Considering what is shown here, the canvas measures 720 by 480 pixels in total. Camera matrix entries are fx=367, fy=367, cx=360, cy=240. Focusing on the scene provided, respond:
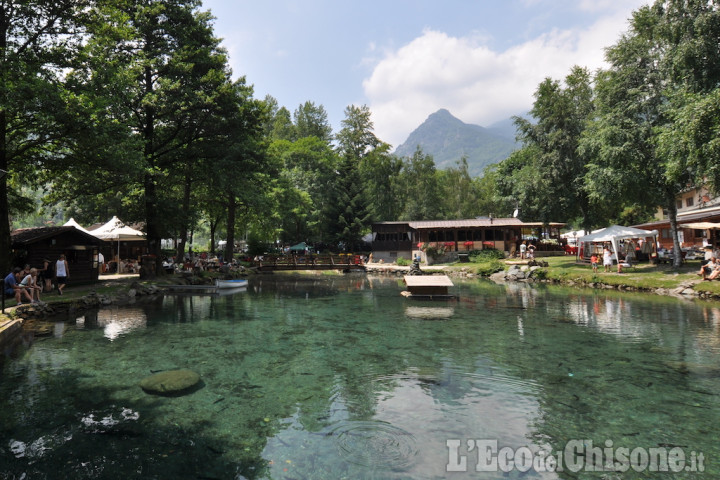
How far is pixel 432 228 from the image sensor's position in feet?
147

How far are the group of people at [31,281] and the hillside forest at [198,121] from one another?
1439 millimetres

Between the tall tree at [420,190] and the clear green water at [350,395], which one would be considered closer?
the clear green water at [350,395]

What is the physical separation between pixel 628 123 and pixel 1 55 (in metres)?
35.0

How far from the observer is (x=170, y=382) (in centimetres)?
823

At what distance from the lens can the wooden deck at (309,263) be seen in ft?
140

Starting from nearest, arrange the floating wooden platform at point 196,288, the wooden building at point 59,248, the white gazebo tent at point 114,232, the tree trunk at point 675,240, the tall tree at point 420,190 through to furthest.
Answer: the wooden building at point 59,248 < the tree trunk at point 675,240 < the floating wooden platform at point 196,288 < the white gazebo tent at point 114,232 < the tall tree at point 420,190

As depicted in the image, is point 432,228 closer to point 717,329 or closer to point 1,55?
point 717,329

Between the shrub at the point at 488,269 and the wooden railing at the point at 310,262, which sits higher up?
the wooden railing at the point at 310,262

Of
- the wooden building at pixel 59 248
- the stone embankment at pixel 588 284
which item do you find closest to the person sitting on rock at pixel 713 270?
the stone embankment at pixel 588 284

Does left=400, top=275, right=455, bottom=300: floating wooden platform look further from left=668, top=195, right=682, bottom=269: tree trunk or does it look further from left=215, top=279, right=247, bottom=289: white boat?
left=668, top=195, right=682, bottom=269: tree trunk

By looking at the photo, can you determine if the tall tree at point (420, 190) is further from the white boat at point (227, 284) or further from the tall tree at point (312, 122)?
the white boat at point (227, 284)

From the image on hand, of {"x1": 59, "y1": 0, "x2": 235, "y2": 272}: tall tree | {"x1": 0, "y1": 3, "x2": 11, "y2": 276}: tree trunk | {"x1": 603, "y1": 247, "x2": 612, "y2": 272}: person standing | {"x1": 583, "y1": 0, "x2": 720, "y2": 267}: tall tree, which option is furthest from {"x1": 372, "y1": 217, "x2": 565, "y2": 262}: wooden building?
{"x1": 0, "y1": 3, "x2": 11, "y2": 276}: tree trunk

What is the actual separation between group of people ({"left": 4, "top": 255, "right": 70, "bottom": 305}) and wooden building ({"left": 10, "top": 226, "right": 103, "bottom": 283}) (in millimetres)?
607

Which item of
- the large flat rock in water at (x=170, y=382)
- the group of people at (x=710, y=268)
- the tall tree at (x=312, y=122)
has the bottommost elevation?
the large flat rock in water at (x=170, y=382)
